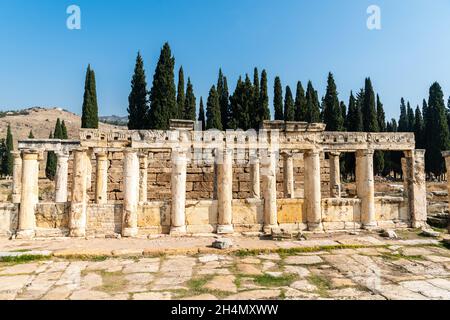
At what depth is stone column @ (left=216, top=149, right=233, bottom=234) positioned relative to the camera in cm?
1095

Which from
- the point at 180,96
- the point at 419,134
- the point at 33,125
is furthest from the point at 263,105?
the point at 33,125

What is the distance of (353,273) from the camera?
6723 mm

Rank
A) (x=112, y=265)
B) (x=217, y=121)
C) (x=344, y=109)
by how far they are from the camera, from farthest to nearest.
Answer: (x=344, y=109) → (x=217, y=121) → (x=112, y=265)

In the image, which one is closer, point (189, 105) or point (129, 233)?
point (129, 233)

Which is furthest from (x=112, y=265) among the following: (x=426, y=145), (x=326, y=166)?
(x=426, y=145)

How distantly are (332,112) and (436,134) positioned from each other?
13.2 meters

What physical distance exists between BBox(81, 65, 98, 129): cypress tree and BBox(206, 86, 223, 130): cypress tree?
12.4 m

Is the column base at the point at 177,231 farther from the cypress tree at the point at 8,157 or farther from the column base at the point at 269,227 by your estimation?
the cypress tree at the point at 8,157

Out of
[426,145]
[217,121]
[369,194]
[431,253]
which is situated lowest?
[431,253]

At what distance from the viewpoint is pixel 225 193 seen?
1106 centimetres

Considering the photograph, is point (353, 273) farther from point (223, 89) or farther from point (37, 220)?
point (223, 89)

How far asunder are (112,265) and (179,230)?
11.6 ft

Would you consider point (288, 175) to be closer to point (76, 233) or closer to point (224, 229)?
point (224, 229)

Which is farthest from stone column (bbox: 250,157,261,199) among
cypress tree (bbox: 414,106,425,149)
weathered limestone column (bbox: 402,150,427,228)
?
cypress tree (bbox: 414,106,425,149)
